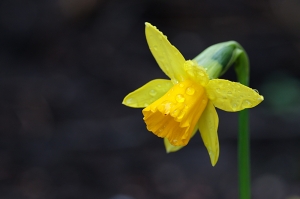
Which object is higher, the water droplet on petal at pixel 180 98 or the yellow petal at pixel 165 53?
the yellow petal at pixel 165 53

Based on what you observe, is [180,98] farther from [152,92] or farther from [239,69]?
[239,69]

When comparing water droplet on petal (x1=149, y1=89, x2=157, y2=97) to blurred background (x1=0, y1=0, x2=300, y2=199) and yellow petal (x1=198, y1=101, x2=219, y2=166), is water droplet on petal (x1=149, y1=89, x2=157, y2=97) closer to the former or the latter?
yellow petal (x1=198, y1=101, x2=219, y2=166)

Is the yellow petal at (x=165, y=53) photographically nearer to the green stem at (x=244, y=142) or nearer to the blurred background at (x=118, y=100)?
the green stem at (x=244, y=142)

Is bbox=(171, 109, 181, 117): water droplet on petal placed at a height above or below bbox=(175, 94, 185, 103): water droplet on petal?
below

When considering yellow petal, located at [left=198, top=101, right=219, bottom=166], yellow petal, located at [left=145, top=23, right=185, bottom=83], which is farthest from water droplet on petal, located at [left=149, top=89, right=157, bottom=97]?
yellow petal, located at [left=198, top=101, right=219, bottom=166]

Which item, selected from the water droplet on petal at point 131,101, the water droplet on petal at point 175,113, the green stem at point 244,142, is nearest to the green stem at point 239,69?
the green stem at point 244,142

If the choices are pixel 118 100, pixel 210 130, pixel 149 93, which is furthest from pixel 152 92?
pixel 118 100

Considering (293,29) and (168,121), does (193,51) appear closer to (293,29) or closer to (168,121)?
(293,29)
